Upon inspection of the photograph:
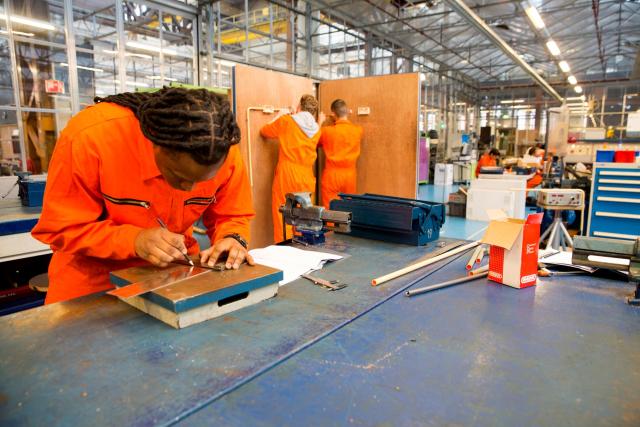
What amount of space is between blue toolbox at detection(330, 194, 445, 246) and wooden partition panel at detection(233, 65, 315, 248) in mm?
1628

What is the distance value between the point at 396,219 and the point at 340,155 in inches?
76.0

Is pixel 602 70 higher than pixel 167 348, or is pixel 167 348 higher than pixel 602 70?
pixel 602 70

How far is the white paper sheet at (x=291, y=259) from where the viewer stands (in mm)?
1302

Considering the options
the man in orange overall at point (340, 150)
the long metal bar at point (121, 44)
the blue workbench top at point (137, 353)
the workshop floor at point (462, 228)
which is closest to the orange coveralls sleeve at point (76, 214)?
the blue workbench top at point (137, 353)

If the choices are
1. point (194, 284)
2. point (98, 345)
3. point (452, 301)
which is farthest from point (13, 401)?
point (452, 301)

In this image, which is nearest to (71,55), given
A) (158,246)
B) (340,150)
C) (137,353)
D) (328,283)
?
(340,150)

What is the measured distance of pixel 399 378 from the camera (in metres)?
0.73

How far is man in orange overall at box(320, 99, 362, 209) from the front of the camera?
346cm

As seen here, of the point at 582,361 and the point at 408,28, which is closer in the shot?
the point at 582,361

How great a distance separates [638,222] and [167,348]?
4026 mm

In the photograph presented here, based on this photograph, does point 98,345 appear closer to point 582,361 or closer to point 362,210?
point 582,361

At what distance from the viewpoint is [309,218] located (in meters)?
1.63

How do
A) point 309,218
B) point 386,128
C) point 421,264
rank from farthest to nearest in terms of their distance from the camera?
point 386,128 < point 309,218 < point 421,264

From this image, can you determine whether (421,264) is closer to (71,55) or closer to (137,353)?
(137,353)
